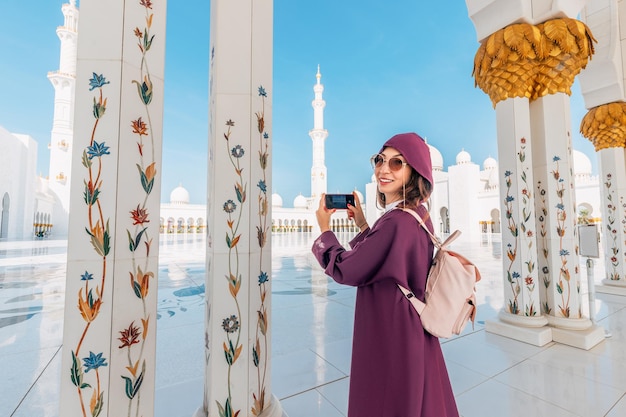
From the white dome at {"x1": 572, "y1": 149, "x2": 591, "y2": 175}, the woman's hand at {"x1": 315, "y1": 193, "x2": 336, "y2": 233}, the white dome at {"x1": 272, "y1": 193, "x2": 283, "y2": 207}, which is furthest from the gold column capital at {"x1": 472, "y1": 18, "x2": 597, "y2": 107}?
the white dome at {"x1": 272, "y1": 193, "x2": 283, "y2": 207}

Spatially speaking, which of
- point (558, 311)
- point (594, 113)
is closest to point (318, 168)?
point (594, 113)

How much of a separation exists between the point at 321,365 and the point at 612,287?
156 inches

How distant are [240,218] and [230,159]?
22cm

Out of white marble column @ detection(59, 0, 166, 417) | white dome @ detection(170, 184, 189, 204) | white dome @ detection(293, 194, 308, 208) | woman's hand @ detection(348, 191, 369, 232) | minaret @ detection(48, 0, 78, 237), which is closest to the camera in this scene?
white marble column @ detection(59, 0, 166, 417)

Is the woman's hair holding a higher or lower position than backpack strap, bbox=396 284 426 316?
higher

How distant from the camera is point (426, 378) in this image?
840 millimetres

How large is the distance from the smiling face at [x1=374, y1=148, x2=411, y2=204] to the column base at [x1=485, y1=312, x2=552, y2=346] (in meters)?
1.87

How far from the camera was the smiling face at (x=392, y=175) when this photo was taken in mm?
873

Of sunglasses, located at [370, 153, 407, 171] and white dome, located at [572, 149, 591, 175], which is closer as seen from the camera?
sunglasses, located at [370, 153, 407, 171]

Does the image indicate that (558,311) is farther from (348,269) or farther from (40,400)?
(40,400)

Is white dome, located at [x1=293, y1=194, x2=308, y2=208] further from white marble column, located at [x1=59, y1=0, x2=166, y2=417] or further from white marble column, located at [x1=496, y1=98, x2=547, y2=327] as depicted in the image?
white marble column, located at [x1=59, y1=0, x2=166, y2=417]

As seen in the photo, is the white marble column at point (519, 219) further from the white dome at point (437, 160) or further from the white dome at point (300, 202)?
the white dome at point (300, 202)

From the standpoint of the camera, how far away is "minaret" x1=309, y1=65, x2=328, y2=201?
19.7 metres

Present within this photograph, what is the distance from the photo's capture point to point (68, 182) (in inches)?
698
